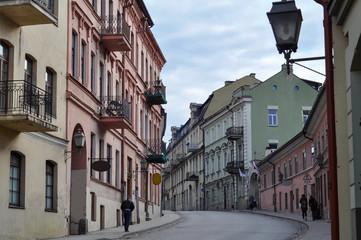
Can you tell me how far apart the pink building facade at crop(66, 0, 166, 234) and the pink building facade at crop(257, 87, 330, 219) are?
929cm

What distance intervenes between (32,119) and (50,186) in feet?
15.8

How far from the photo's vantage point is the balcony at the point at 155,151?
41.1 metres

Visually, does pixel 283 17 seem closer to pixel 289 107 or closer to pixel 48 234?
pixel 48 234

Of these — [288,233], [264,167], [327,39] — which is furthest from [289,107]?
[327,39]

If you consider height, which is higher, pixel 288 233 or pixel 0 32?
pixel 0 32

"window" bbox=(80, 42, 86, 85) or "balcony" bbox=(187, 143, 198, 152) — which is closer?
"window" bbox=(80, 42, 86, 85)

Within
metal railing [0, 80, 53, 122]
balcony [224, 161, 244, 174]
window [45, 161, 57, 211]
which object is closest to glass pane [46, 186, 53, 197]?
window [45, 161, 57, 211]

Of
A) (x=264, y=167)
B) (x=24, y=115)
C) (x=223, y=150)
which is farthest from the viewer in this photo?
(x=223, y=150)

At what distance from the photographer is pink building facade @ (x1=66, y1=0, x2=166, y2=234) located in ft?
80.5

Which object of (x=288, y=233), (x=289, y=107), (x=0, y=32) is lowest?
(x=288, y=233)

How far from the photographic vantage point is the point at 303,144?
4525 centimetres

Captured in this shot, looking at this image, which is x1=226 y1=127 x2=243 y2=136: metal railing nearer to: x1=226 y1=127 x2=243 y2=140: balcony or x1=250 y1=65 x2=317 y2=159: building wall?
x1=226 y1=127 x2=243 y2=140: balcony

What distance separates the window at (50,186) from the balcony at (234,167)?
44902 millimetres

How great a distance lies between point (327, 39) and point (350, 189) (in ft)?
7.77
